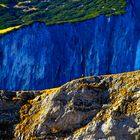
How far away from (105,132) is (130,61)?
165848 millimetres

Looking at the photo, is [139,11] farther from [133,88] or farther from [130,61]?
[133,88]

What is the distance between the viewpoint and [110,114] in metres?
13.6

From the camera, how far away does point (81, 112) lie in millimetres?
13914

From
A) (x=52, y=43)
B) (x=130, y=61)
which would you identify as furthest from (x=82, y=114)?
(x=130, y=61)

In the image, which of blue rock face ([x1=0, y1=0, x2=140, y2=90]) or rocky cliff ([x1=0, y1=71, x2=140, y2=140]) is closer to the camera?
rocky cliff ([x1=0, y1=71, x2=140, y2=140])

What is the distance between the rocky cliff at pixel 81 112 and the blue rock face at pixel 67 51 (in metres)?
141

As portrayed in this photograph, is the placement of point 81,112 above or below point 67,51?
above

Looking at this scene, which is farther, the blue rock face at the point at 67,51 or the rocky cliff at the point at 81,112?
the blue rock face at the point at 67,51

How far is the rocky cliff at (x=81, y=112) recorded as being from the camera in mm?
13344

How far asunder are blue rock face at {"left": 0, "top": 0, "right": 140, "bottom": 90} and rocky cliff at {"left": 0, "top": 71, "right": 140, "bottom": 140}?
14051 centimetres

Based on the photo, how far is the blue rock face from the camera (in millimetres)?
155875

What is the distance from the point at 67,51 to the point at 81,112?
157834mm

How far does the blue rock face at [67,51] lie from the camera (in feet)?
511

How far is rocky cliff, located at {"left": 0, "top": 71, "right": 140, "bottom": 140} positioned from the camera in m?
13.3
